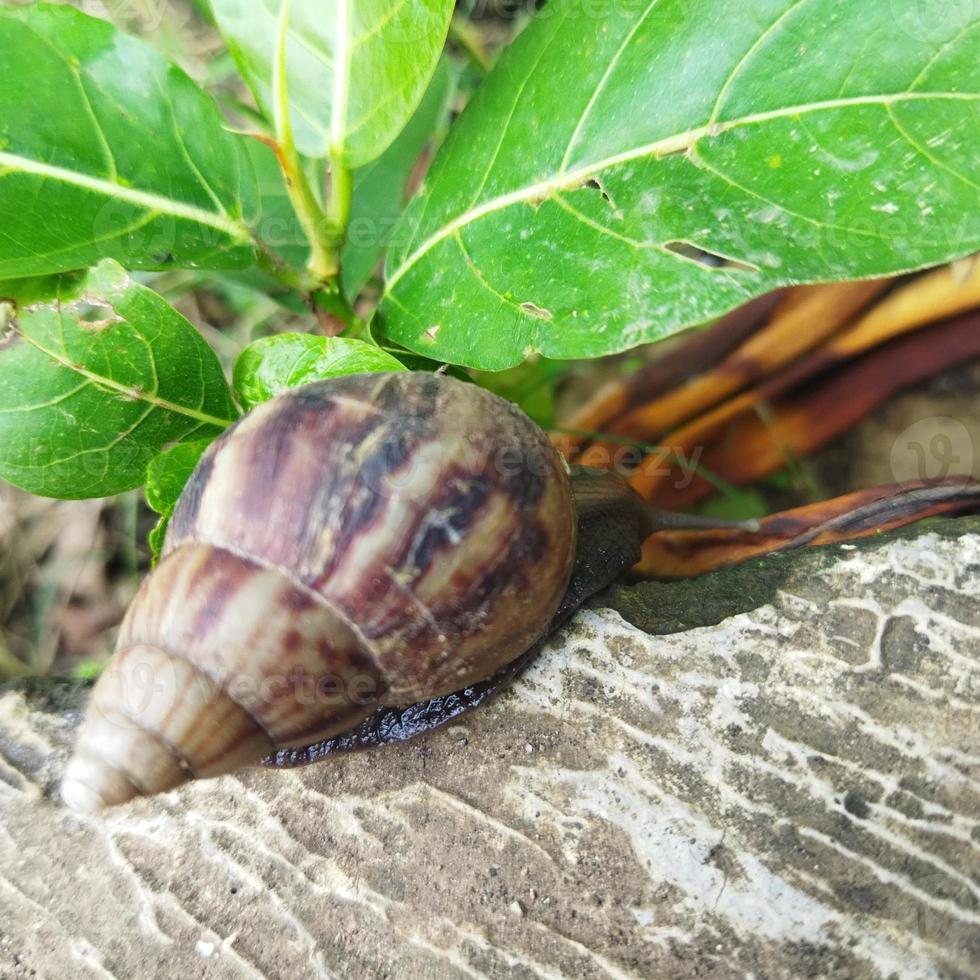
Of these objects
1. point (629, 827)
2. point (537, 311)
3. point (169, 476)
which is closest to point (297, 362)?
point (169, 476)

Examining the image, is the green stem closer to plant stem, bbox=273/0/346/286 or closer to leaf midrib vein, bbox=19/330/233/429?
plant stem, bbox=273/0/346/286

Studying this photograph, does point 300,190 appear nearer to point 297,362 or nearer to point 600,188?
point 297,362

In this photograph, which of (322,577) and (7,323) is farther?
(7,323)

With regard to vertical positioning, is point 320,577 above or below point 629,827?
above

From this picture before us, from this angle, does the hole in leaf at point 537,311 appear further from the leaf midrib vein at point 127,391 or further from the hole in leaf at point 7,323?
the hole in leaf at point 7,323

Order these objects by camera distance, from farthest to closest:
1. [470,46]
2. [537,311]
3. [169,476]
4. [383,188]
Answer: [470,46] < [383,188] < [169,476] < [537,311]
